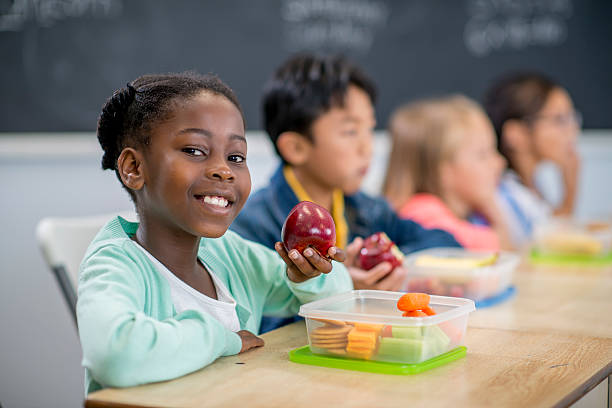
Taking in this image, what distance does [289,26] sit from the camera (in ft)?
10.0

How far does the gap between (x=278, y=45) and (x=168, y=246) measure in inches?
81.2

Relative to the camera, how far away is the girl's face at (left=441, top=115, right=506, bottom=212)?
2389 millimetres

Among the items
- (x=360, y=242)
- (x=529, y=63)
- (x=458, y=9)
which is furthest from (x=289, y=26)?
(x=360, y=242)

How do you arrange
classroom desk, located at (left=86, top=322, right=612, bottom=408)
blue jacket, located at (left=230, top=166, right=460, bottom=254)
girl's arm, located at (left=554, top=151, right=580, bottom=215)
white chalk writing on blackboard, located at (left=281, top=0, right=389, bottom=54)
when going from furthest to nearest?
girl's arm, located at (left=554, top=151, right=580, bottom=215) < white chalk writing on blackboard, located at (left=281, top=0, right=389, bottom=54) < blue jacket, located at (left=230, top=166, right=460, bottom=254) < classroom desk, located at (left=86, top=322, right=612, bottom=408)

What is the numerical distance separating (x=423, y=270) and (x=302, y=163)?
0.43m

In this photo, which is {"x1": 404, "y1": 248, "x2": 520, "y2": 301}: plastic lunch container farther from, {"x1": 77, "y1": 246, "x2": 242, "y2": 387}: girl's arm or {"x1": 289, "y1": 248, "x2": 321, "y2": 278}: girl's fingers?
{"x1": 77, "y1": 246, "x2": 242, "y2": 387}: girl's arm

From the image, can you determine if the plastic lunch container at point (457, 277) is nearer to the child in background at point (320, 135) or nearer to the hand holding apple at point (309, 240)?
the child in background at point (320, 135)

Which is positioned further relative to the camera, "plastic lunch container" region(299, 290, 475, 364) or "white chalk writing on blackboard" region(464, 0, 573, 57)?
"white chalk writing on blackboard" region(464, 0, 573, 57)

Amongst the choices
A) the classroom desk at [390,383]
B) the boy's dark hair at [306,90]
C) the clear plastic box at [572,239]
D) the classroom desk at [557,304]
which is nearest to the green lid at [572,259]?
the clear plastic box at [572,239]

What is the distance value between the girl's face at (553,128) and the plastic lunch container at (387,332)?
215 centimetres

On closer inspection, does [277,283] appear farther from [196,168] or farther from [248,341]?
[196,168]

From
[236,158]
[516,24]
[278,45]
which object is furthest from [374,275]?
[516,24]

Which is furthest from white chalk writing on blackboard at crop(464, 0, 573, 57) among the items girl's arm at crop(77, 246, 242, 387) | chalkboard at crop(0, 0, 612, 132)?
girl's arm at crop(77, 246, 242, 387)

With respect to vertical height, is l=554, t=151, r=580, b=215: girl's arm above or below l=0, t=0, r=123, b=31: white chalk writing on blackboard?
below
